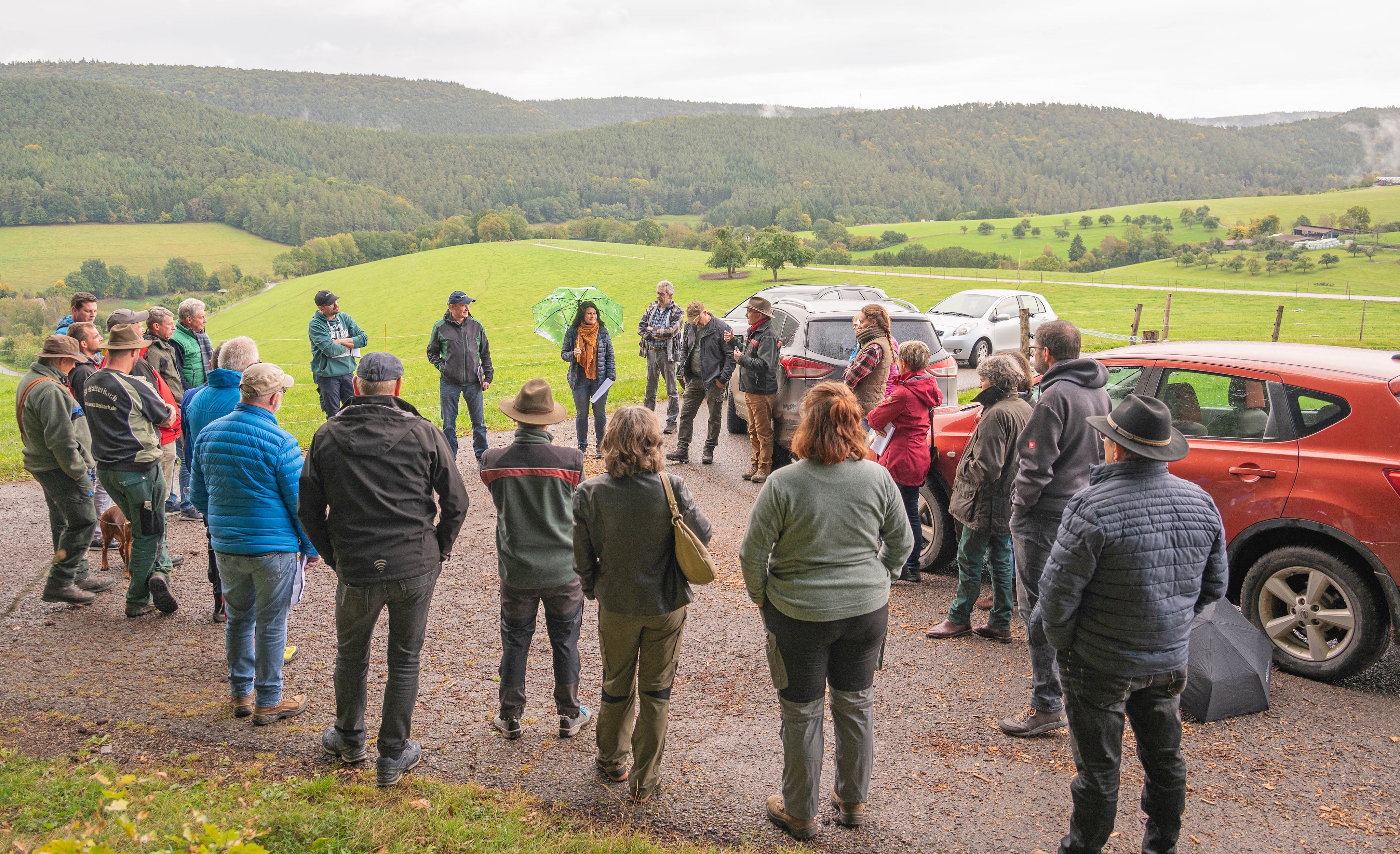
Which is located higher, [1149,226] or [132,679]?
[1149,226]

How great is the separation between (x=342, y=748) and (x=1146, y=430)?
387 centimetres

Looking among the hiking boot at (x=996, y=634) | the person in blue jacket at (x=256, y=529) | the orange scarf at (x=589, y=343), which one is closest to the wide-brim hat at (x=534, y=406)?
the person in blue jacket at (x=256, y=529)

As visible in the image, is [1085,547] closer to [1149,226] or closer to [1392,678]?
[1392,678]

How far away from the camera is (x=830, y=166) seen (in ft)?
618

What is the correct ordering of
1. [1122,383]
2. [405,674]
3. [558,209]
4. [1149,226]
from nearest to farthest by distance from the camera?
[405,674] < [1122,383] < [1149,226] < [558,209]

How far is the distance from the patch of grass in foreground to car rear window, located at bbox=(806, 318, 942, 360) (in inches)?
Answer: 266

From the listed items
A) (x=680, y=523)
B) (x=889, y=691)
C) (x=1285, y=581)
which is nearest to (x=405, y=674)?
(x=680, y=523)

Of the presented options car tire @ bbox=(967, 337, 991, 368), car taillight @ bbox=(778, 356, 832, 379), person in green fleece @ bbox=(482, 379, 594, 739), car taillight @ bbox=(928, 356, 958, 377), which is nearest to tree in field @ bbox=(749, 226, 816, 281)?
car tire @ bbox=(967, 337, 991, 368)

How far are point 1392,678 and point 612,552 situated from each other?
4612 millimetres

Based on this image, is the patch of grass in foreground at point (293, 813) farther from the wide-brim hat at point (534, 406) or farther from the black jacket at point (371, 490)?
the wide-brim hat at point (534, 406)

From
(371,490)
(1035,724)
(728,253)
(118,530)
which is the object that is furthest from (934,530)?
(728,253)

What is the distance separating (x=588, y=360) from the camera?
32.4 feet

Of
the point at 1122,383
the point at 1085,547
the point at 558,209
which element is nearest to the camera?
the point at 1085,547

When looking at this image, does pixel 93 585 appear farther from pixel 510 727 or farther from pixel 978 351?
pixel 978 351
